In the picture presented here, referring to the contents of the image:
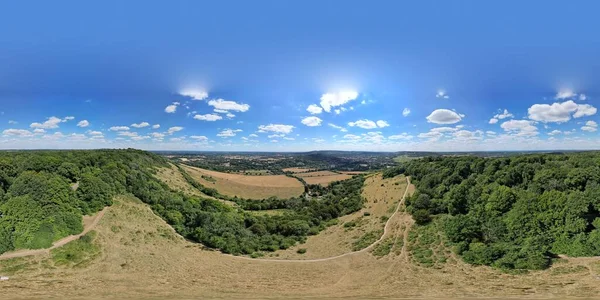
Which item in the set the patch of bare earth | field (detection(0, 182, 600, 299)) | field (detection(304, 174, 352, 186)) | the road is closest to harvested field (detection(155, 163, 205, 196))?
the road

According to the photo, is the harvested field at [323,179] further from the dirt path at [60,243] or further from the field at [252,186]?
the dirt path at [60,243]

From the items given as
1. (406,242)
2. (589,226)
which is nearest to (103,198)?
(406,242)

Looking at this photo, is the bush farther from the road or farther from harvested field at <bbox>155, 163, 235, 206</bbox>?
harvested field at <bbox>155, 163, 235, 206</bbox>

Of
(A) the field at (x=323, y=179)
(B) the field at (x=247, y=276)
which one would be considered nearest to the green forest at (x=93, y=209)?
(B) the field at (x=247, y=276)

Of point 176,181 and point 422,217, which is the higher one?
point 176,181

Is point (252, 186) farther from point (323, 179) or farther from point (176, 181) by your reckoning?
point (323, 179)

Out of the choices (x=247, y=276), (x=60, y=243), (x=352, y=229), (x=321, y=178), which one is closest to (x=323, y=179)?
(x=321, y=178)
